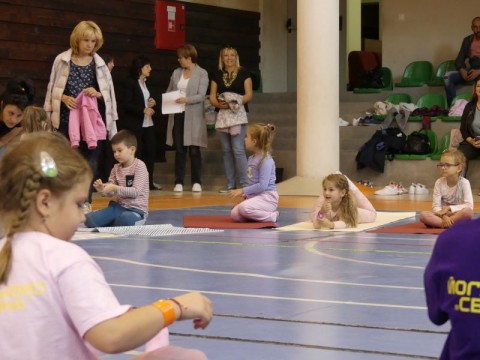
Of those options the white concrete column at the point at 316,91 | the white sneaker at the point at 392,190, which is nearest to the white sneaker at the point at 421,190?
the white sneaker at the point at 392,190

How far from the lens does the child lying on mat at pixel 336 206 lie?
9492mm

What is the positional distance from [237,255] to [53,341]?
17.0ft

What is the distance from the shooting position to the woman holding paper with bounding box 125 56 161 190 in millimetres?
15134

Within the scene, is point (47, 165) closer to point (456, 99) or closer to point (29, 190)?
point (29, 190)

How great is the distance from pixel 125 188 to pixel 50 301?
7.24 metres

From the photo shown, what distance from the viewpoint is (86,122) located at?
10539mm

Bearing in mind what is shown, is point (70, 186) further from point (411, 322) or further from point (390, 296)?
point (390, 296)

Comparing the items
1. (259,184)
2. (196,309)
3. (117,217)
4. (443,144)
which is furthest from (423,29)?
(196,309)

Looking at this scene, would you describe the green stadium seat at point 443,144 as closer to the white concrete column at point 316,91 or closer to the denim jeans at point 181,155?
the white concrete column at point 316,91

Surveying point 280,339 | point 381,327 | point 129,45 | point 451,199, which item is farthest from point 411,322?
point 129,45

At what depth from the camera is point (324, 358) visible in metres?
4.12

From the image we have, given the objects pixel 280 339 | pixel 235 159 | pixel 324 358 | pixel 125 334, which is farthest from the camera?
pixel 235 159

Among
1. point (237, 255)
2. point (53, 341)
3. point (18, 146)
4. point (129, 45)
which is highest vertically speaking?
point (129, 45)

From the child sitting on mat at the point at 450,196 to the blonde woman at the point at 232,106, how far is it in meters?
5.45
